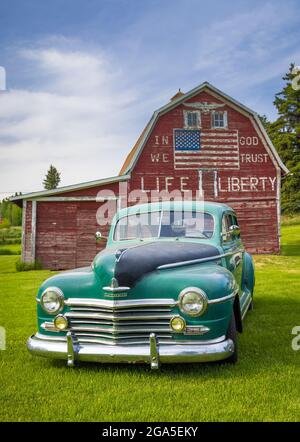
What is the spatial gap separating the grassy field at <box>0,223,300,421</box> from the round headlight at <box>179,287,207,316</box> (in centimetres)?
62

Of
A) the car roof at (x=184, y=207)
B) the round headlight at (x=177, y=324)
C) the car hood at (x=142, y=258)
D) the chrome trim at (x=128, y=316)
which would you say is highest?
the car roof at (x=184, y=207)

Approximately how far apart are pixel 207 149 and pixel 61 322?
14.4 metres

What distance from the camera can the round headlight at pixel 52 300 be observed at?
158 inches

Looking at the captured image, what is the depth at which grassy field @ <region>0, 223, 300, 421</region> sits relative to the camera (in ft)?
10.2

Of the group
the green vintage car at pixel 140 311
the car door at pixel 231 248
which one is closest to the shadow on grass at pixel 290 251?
the car door at pixel 231 248

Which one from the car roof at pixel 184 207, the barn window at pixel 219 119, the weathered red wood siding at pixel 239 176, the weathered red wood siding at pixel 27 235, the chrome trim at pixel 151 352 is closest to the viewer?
the chrome trim at pixel 151 352

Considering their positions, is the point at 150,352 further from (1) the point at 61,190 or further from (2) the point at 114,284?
(1) the point at 61,190

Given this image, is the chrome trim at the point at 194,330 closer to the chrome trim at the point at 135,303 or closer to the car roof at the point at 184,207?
the chrome trim at the point at 135,303

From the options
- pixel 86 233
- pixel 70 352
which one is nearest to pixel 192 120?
pixel 86 233

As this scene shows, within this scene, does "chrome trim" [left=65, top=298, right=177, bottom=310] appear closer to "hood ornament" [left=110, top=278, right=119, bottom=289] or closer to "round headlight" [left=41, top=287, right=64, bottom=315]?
"hood ornament" [left=110, top=278, right=119, bottom=289]

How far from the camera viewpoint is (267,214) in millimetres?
17641

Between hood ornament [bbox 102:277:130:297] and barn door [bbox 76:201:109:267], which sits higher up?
barn door [bbox 76:201:109:267]

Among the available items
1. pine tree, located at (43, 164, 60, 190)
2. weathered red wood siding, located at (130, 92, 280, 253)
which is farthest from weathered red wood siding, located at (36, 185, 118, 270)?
pine tree, located at (43, 164, 60, 190)

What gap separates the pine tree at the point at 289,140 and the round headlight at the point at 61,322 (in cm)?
3697
